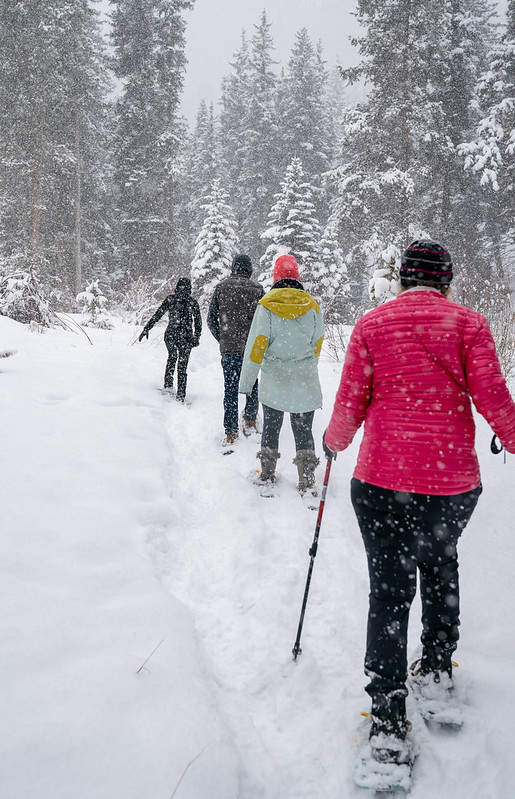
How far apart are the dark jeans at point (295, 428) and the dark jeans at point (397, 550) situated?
87.6 inches

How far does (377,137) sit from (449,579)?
19.2 metres

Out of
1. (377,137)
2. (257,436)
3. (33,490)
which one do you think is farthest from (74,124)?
(33,490)

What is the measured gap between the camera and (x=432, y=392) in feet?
6.14

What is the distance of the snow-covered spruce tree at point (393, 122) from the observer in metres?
15.9

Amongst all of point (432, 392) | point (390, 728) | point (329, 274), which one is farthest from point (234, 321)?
point (329, 274)

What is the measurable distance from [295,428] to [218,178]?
73.7ft

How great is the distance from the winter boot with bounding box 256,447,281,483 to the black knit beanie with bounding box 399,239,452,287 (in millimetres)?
2749

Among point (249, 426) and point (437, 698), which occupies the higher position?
point (249, 426)

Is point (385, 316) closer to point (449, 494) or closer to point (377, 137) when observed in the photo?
point (449, 494)

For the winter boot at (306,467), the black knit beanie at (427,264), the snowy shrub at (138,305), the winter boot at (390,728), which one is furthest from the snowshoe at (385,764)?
the snowy shrub at (138,305)

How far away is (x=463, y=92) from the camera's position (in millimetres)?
21422

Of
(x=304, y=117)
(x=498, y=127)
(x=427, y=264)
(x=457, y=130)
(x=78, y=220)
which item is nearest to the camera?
(x=427, y=264)

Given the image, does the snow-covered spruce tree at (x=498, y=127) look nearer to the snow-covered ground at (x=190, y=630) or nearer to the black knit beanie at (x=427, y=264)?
the snow-covered ground at (x=190, y=630)

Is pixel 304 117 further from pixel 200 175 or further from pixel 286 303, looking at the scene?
pixel 286 303
